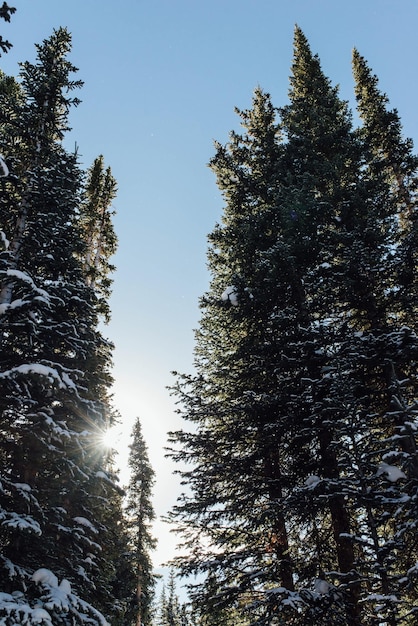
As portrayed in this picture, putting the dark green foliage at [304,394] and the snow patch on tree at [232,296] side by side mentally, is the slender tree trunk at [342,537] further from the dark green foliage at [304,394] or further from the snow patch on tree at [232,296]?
the snow patch on tree at [232,296]

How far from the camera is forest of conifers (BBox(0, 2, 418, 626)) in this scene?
7734 millimetres

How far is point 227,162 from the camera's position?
1502 cm

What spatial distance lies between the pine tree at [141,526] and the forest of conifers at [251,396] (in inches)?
647

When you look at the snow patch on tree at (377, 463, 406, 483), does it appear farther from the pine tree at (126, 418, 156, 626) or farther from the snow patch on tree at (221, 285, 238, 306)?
the pine tree at (126, 418, 156, 626)

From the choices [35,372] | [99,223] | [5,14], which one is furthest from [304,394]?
[99,223]

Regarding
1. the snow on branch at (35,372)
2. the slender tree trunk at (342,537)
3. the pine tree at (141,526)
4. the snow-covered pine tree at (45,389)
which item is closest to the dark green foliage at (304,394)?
the slender tree trunk at (342,537)

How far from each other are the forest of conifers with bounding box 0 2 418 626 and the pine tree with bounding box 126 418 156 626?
16442 millimetres

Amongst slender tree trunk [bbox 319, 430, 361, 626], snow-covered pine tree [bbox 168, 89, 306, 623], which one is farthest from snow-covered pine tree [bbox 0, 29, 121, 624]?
slender tree trunk [bbox 319, 430, 361, 626]

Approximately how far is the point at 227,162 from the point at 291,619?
14150 millimetres

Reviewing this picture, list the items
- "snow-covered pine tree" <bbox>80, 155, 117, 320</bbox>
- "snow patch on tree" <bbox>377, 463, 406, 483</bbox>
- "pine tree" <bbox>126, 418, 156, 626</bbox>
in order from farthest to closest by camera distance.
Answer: "pine tree" <bbox>126, 418, 156, 626</bbox>
"snow-covered pine tree" <bbox>80, 155, 117, 320</bbox>
"snow patch on tree" <bbox>377, 463, 406, 483</bbox>

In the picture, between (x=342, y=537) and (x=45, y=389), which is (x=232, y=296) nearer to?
(x=45, y=389)

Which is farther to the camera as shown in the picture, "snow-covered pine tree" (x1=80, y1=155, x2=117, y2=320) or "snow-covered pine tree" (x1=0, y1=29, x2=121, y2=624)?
"snow-covered pine tree" (x1=80, y1=155, x2=117, y2=320)

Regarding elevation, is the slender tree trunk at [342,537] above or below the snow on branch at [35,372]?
below

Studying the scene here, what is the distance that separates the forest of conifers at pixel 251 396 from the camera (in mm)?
7734
